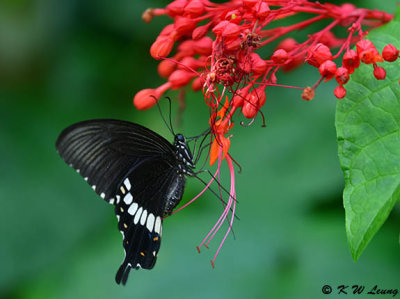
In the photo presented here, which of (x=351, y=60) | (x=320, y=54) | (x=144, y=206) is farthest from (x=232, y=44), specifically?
(x=144, y=206)

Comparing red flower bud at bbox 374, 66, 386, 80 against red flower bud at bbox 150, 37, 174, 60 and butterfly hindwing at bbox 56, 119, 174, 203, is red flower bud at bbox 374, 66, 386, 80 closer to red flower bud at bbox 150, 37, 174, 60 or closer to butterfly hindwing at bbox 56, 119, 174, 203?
red flower bud at bbox 150, 37, 174, 60

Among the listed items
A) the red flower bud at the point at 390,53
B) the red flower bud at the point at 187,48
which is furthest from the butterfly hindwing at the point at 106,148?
the red flower bud at the point at 390,53

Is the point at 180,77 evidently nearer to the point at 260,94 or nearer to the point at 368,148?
the point at 260,94

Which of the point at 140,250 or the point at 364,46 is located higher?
the point at 364,46

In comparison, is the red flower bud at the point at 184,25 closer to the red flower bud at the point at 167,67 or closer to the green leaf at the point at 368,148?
the red flower bud at the point at 167,67

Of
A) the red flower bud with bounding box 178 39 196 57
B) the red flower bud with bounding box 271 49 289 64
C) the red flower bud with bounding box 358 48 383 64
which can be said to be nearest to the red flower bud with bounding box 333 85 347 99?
the red flower bud with bounding box 358 48 383 64

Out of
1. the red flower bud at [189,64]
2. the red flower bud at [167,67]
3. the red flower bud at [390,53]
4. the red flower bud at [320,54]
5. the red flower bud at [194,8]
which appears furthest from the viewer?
the red flower bud at [167,67]
